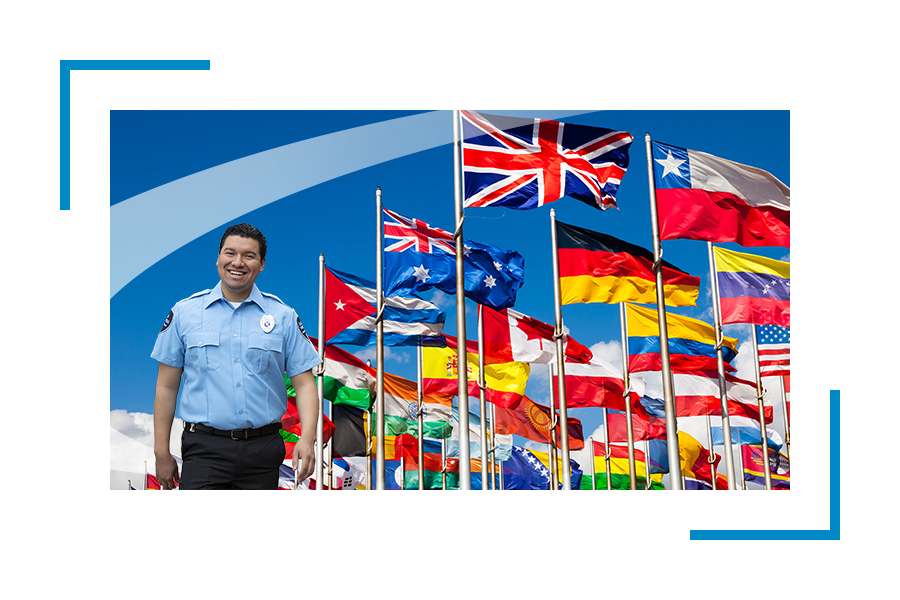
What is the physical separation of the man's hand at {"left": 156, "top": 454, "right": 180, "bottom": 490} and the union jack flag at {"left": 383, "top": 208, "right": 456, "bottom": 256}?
8.31 m

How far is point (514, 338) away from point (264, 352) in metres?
11.7

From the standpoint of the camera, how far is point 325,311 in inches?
575

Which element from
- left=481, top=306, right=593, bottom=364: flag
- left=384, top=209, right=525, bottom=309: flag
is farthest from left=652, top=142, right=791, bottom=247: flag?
left=481, top=306, right=593, bottom=364: flag

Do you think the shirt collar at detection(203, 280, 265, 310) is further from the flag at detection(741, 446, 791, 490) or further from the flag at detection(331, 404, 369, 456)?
the flag at detection(741, 446, 791, 490)

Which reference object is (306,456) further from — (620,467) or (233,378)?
(620,467)

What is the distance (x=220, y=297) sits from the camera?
523 cm

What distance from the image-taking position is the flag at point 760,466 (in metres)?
31.8

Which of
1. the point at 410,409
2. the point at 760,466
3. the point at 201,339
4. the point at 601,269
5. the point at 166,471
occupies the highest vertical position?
the point at 601,269

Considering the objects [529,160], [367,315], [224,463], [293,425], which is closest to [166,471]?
[224,463]

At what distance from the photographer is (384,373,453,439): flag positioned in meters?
21.0

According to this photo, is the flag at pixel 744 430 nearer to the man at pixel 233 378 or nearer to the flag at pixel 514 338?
the flag at pixel 514 338

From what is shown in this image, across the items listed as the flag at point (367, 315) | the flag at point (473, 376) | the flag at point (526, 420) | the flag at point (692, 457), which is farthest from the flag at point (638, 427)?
the flag at point (367, 315)

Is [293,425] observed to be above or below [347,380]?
below
